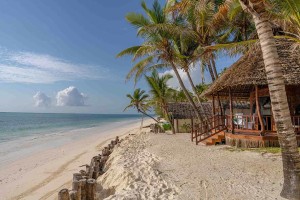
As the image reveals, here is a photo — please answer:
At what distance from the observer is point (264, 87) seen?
12.3 meters

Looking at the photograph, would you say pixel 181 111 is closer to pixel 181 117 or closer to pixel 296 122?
pixel 181 117

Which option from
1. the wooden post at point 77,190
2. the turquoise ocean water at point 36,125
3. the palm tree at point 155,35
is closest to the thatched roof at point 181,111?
the palm tree at point 155,35

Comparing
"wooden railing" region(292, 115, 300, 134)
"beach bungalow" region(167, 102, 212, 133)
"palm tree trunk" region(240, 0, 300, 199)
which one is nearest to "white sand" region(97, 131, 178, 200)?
"palm tree trunk" region(240, 0, 300, 199)

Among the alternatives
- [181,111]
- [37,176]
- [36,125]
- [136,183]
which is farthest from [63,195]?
[36,125]

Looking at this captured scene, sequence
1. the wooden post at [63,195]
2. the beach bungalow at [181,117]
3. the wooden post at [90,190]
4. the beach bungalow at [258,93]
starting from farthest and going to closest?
the beach bungalow at [181,117] < the beach bungalow at [258,93] < the wooden post at [90,190] < the wooden post at [63,195]

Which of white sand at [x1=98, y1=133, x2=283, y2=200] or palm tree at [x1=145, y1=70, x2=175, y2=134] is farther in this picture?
palm tree at [x1=145, y1=70, x2=175, y2=134]

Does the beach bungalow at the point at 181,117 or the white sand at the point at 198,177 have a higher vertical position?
the beach bungalow at the point at 181,117

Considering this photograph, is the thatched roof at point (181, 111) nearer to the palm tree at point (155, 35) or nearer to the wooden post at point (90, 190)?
the palm tree at point (155, 35)

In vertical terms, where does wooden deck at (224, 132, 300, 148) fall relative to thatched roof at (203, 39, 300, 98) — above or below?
below

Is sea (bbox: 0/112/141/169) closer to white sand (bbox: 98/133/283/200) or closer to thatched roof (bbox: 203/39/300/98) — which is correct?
white sand (bbox: 98/133/283/200)

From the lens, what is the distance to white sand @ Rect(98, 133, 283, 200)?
5691 mm

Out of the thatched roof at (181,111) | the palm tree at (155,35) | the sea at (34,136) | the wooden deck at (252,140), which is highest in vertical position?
the palm tree at (155,35)

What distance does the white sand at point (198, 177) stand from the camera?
18.7ft

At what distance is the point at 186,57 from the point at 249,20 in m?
4.71
